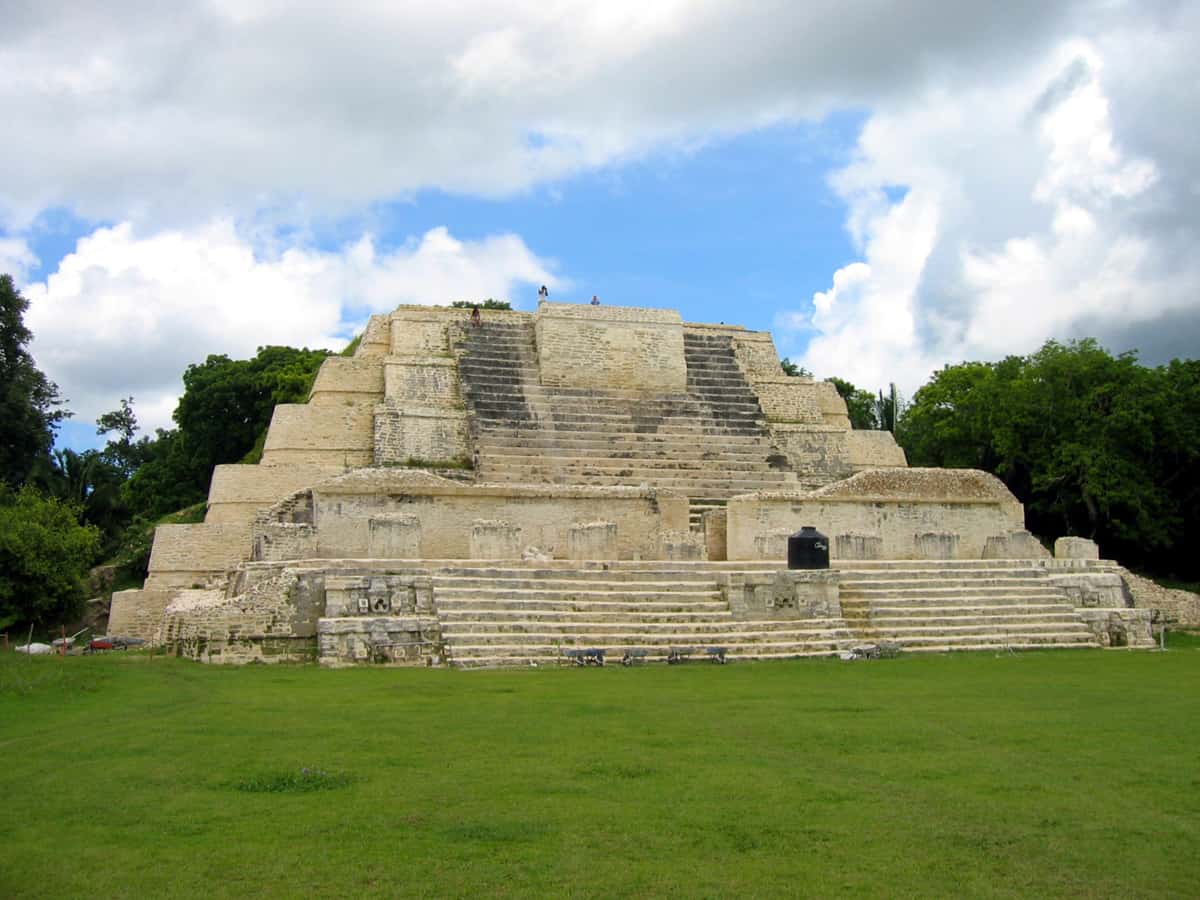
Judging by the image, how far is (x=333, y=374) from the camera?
82.1 feet

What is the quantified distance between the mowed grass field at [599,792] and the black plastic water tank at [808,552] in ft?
17.3

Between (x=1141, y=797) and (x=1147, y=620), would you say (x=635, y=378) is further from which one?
(x=1141, y=797)

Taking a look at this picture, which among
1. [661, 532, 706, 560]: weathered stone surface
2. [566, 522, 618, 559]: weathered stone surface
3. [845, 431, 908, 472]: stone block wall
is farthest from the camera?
[845, 431, 908, 472]: stone block wall

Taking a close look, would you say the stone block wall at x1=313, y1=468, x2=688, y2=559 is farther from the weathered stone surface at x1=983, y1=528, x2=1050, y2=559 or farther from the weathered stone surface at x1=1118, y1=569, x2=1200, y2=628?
the weathered stone surface at x1=1118, y1=569, x2=1200, y2=628

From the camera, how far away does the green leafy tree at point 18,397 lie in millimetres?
29438

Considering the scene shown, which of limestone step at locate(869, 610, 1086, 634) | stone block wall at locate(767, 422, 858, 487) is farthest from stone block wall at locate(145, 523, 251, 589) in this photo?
limestone step at locate(869, 610, 1086, 634)

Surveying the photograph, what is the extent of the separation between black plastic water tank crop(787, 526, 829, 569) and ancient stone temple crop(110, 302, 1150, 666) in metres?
0.29

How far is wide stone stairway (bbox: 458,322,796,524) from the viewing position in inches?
883

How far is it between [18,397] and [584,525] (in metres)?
18.5

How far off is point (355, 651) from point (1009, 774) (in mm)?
8720

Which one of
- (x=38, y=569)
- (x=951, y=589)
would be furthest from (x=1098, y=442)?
(x=38, y=569)

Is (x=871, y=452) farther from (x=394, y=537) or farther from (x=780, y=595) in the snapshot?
(x=394, y=537)

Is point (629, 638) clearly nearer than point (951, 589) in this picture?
Yes

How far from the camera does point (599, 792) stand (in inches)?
241
